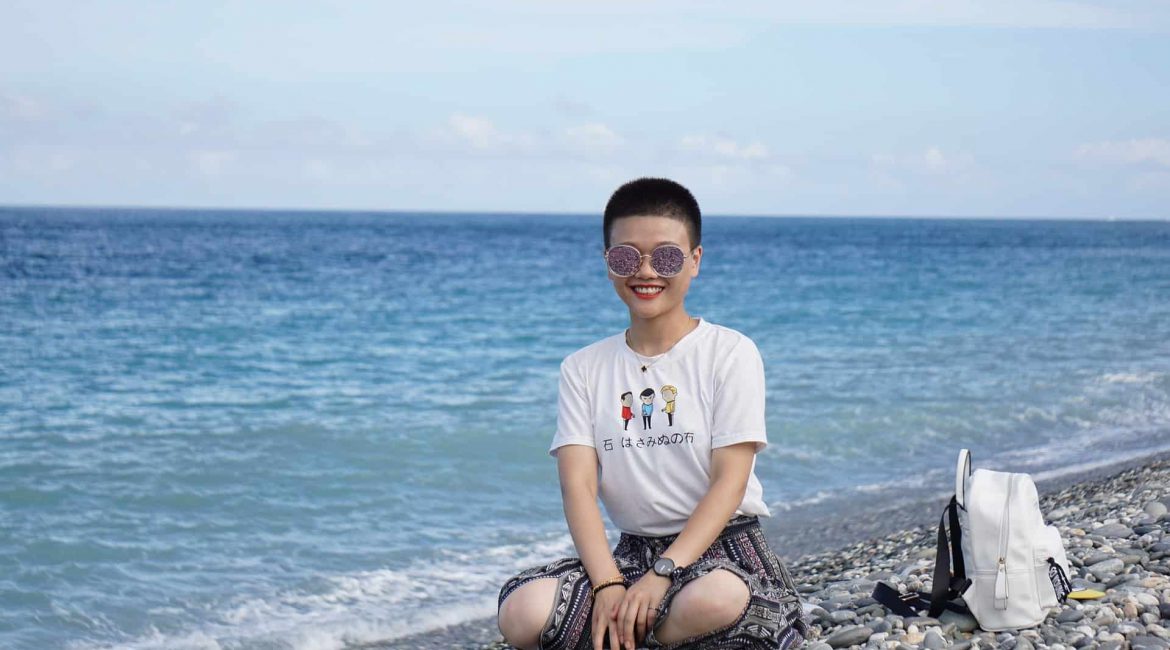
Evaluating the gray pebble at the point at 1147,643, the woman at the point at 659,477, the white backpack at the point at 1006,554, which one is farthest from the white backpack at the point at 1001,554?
the woman at the point at 659,477

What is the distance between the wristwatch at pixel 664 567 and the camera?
3.37 m

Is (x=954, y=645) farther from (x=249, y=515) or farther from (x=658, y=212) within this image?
(x=249, y=515)

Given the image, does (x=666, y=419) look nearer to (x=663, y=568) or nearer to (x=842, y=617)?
(x=663, y=568)

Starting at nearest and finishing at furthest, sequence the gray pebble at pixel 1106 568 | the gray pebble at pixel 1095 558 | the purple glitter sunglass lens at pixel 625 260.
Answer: the purple glitter sunglass lens at pixel 625 260
the gray pebble at pixel 1106 568
the gray pebble at pixel 1095 558

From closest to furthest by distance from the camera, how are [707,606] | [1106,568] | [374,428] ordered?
[707,606] < [1106,568] < [374,428]

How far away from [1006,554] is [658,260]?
5.22 ft

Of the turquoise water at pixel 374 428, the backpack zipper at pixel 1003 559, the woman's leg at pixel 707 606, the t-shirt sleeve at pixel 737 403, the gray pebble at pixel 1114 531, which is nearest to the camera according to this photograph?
the woman's leg at pixel 707 606

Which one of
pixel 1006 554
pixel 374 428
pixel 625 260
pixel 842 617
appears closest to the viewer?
pixel 625 260

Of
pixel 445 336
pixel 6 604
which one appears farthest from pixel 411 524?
pixel 445 336

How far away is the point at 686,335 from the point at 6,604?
500 cm

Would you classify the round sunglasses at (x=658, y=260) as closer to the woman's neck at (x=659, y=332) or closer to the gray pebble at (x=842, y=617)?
the woman's neck at (x=659, y=332)

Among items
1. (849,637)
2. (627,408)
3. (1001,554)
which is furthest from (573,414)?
(1001,554)

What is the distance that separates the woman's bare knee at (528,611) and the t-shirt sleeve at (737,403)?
2.32 ft

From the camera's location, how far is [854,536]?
24.4 feet
